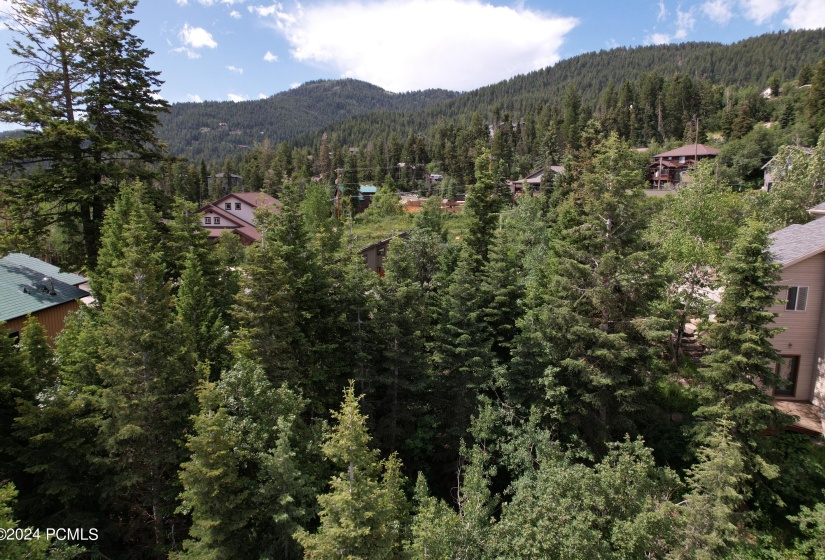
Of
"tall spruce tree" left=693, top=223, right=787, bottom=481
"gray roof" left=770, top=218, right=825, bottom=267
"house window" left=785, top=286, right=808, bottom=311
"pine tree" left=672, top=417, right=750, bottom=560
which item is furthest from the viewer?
"house window" left=785, top=286, right=808, bottom=311

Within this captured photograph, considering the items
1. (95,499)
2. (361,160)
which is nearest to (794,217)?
(95,499)

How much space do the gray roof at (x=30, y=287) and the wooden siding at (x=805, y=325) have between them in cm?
3357

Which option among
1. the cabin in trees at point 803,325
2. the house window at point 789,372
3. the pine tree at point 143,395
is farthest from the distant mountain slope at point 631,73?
the pine tree at point 143,395

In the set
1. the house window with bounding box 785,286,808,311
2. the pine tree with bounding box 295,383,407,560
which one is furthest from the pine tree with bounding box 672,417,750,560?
the house window with bounding box 785,286,808,311

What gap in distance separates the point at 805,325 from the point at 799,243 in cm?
372

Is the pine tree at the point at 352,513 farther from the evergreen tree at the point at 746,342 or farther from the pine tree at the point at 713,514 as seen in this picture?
the evergreen tree at the point at 746,342

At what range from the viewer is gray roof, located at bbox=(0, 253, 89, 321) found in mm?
20031

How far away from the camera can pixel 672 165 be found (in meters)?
66.2

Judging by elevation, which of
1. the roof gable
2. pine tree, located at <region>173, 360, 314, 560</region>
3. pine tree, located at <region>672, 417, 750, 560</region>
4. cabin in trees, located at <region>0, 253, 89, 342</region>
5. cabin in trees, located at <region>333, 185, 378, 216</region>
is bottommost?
pine tree, located at <region>672, 417, 750, 560</region>

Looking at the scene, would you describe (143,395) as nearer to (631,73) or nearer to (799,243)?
(799,243)

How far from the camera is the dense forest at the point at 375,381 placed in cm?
1104

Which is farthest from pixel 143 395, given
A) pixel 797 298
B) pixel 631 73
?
pixel 631 73

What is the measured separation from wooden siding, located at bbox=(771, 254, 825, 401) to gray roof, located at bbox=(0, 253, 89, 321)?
1322 inches

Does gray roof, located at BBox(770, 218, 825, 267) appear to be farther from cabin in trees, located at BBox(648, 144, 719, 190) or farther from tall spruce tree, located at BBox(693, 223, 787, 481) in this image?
cabin in trees, located at BBox(648, 144, 719, 190)
